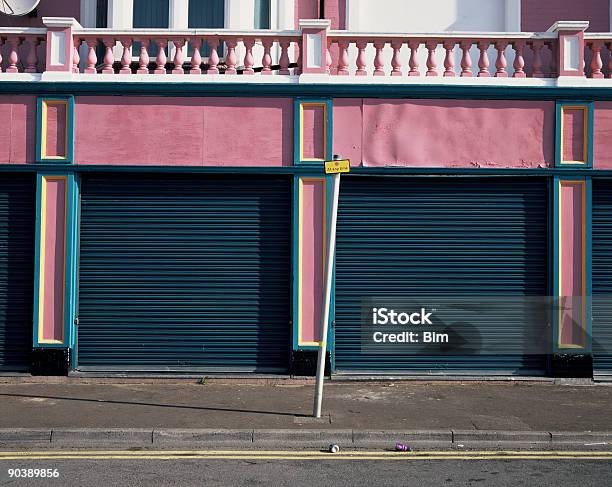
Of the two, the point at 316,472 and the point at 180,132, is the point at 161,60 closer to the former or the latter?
the point at 180,132

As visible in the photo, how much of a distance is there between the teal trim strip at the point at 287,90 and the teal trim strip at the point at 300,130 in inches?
3.8

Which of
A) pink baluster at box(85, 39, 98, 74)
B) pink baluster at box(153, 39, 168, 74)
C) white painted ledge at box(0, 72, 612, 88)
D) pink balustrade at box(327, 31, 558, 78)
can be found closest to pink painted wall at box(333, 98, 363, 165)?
white painted ledge at box(0, 72, 612, 88)

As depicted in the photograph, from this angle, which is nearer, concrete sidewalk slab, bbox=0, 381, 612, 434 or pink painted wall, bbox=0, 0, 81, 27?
concrete sidewalk slab, bbox=0, 381, 612, 434

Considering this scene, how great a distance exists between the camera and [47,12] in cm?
1409

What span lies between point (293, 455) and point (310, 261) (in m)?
4.35

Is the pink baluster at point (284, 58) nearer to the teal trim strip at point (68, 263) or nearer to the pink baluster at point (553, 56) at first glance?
the teal trim strip at point (68, 263)

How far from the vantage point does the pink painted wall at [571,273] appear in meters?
12.0

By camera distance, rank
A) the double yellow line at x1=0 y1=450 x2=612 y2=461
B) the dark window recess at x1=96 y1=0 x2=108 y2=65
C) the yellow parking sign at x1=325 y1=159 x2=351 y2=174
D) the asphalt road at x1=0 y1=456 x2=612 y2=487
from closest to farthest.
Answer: the asphalt road at x1=0 y1=456 x2=612 y2=487, the double yellow line at x1=0 y1=450 x2=612 y2=461, the yellow parking sign at x1=325 y1=159 x2=351 y2=174, the dark window recess at x1=96 y1=0 x2=108 y2=65

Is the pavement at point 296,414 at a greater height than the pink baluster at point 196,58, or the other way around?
the pink baluster at point 196,58

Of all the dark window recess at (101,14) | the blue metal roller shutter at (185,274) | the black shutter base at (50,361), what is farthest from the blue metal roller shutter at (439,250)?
the dark window recess at (101,14)

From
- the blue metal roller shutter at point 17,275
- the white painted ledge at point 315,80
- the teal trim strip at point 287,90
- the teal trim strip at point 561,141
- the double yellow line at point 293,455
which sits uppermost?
the white painted ledge at point 315,80

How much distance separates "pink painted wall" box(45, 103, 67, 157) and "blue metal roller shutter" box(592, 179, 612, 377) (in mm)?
8463

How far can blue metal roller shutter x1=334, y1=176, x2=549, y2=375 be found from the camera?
40.0 feet

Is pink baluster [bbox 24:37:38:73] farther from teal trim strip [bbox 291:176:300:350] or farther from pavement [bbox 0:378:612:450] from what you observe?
pavement [bbox 0:378:612:450]
